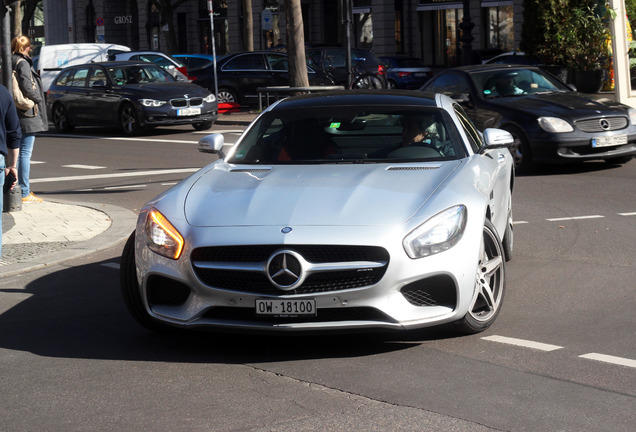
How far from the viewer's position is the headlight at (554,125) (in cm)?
1396

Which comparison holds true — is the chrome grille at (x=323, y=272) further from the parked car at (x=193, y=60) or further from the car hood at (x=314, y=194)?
the parked car at (x=193, y=60)

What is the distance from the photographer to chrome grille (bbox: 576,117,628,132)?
552 inches

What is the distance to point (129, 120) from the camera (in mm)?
23172

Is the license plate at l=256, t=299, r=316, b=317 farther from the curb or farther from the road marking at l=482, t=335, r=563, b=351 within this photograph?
the curb

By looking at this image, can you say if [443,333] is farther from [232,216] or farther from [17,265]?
[17,265]

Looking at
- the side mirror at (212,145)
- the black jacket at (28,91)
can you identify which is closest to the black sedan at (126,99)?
the black jacket at (28,91)

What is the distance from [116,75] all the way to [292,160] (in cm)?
1776

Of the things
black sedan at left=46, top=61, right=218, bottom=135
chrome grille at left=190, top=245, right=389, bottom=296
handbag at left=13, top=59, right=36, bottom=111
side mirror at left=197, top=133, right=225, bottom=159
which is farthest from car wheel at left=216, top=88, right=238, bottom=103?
chrome grille at left=190, top=245, right=389, bottom=296

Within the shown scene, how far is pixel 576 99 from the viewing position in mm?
14805

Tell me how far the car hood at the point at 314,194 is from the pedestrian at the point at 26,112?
A: 265 inches

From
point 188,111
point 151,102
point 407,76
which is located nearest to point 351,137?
point 188,111

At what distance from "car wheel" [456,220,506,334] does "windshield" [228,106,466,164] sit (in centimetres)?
84

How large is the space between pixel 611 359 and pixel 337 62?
87.9 ft

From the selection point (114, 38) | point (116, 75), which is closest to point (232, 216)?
point (116, 75)
